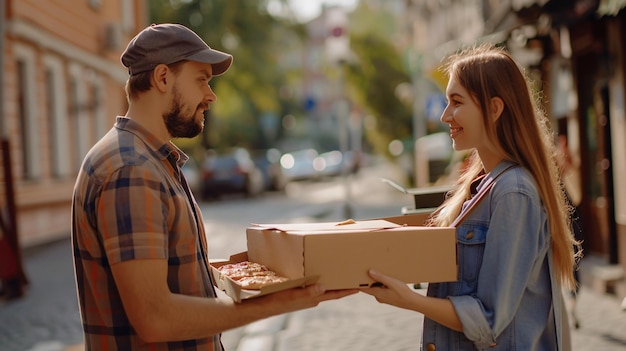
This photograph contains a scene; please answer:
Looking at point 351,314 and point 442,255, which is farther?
point 351,314

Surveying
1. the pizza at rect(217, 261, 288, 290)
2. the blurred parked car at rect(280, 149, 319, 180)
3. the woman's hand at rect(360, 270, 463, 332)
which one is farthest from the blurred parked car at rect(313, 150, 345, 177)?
the woman's hand at rect(360, 270, 463, 332)

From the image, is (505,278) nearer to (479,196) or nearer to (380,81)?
(479,196)

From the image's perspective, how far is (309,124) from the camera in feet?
320

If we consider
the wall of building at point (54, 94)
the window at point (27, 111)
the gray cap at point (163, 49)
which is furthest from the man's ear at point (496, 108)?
the window at point (27, 111)

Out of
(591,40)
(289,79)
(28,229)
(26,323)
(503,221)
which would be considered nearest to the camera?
(503,221)

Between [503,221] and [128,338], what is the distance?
1089 millimetres

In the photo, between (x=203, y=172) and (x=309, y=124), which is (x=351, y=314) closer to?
(x=203, y=172)

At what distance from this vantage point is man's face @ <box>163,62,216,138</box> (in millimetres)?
2373

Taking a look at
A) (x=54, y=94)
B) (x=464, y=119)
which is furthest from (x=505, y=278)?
(x=54, y=94)

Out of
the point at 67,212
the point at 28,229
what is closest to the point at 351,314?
the point at 28,229

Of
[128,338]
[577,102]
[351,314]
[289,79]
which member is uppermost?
[289,79]

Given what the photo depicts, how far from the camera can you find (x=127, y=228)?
2.10m

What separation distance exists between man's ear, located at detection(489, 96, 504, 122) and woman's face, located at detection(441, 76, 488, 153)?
0.12 feet

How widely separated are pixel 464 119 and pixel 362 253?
1.86 feet
